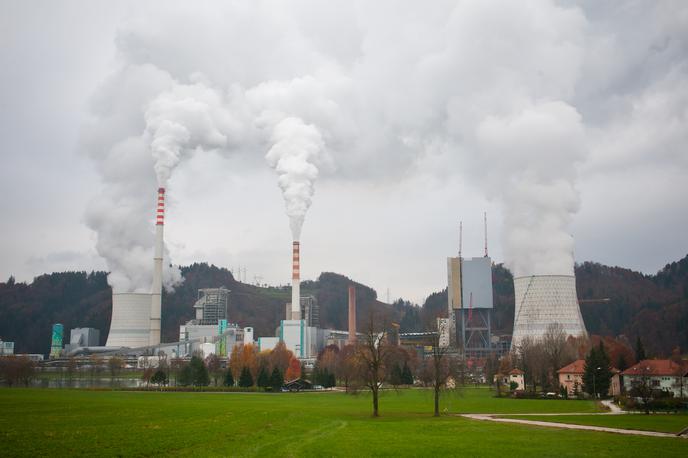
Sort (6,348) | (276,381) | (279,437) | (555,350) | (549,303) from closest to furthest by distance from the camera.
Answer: (279,437) < (555,350) < (276,381) < (549,303) < (6,348)

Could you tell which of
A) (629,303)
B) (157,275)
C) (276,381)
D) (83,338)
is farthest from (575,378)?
(83,338)

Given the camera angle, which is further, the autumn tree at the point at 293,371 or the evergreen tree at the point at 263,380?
the autumn tree at the point at 293,371

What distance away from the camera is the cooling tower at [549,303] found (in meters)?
71.1

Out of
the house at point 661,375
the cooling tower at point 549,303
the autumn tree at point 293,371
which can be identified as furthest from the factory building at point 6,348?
the house at point 661,375

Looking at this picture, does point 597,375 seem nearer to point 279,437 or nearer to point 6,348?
point 279,437

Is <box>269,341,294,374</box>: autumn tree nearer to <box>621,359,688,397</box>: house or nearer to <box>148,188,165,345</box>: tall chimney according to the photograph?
<box>148,188,165,345</box>: tall chimney

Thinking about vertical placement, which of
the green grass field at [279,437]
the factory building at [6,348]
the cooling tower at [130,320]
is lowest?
the factory building at [6,348]

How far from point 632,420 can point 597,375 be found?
2182 centimetres

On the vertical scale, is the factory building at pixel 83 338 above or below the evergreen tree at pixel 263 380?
above

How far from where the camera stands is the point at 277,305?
195m

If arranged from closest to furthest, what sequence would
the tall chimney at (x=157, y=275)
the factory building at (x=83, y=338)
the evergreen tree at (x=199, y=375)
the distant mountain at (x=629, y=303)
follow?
the evergreen tree at (x=199, y=375)
the tall chimney at (x=157, y=275)
the distant mountain at (x=629, y=303)
the factory building at (x=83, y=338)

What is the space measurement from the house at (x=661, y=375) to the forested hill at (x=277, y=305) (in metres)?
Result: 50.6

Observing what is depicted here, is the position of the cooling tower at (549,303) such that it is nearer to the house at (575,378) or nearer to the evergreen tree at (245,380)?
the house at (575,378)

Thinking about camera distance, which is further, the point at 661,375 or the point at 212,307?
the point at 212,307
